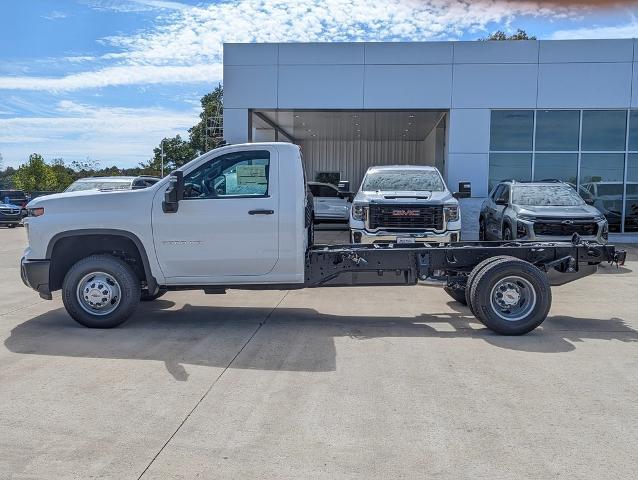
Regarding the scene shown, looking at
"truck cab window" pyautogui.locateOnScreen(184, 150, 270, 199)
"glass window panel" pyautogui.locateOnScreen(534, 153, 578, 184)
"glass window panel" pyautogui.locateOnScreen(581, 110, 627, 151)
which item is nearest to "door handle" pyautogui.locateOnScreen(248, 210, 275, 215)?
"truck cab window" pyautogui.locateOnScreen(184, 150, 270, 199)

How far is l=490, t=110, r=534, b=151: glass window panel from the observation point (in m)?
18.3

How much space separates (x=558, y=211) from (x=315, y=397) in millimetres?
8912

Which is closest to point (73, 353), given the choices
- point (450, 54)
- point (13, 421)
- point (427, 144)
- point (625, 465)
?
point (13, 421)

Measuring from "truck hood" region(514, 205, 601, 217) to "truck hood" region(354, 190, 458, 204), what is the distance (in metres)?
2.72

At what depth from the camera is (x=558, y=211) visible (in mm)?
12109

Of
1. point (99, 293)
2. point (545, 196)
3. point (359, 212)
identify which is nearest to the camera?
point (99, 293)

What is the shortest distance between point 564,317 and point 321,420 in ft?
16.3

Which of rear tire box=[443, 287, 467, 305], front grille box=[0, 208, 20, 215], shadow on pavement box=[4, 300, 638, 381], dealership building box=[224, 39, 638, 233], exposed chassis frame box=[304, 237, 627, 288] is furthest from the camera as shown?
front grille box=[0, 208, 20, 215]

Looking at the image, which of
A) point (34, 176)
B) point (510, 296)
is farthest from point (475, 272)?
point (34, 176)

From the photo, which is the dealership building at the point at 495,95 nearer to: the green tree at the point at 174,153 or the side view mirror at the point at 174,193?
the side view mirror at the point at 174,193

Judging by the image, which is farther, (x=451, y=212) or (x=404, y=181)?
(x=404, y=181)

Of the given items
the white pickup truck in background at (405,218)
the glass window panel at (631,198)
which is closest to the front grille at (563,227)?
the white pickup truck in background at (405,218)

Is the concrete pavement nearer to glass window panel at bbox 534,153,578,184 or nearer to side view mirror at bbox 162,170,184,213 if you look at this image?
side view mirror at bbox 162,170,184,213

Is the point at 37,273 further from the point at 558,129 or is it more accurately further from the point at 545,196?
the point at 558,129
